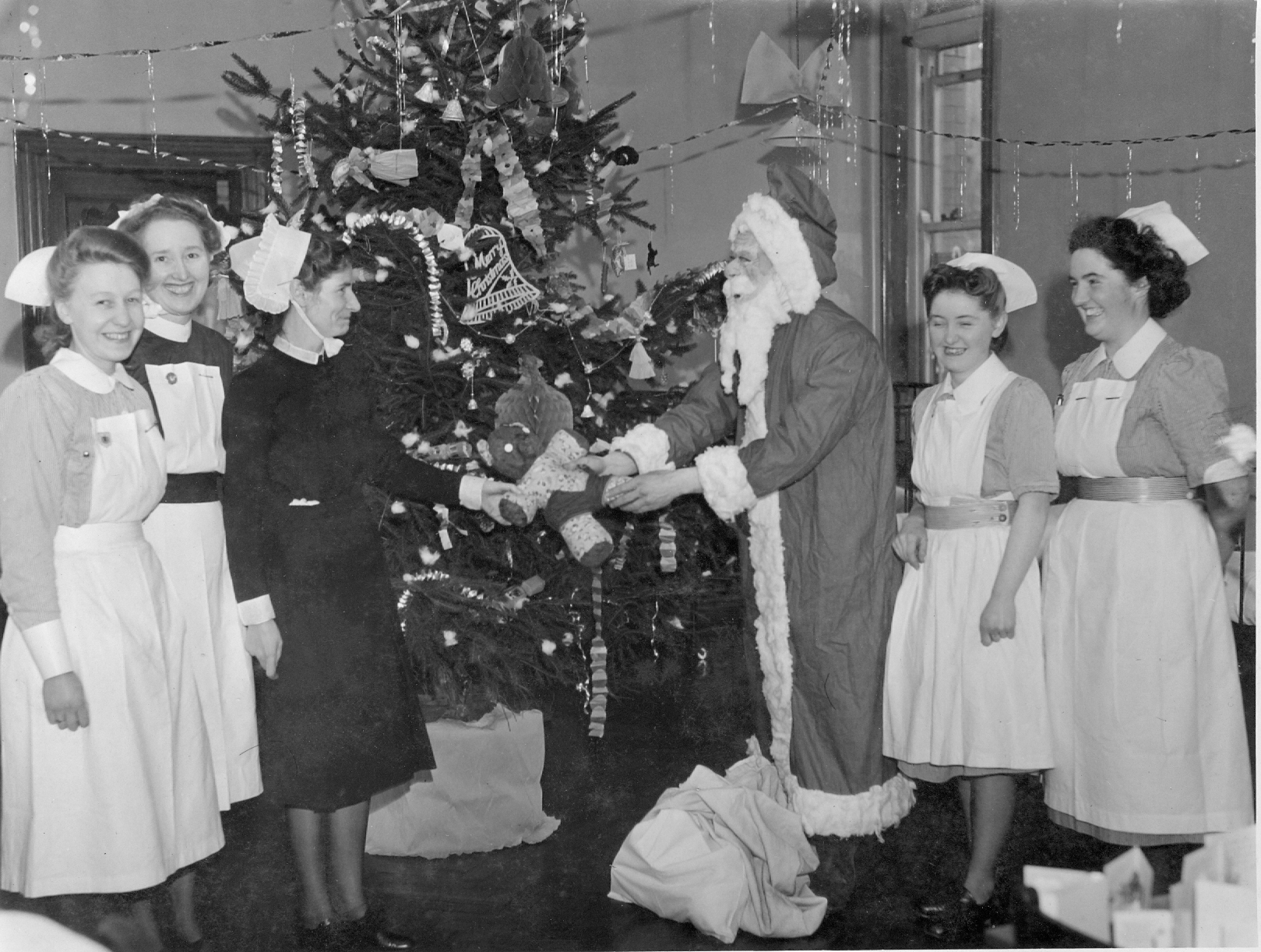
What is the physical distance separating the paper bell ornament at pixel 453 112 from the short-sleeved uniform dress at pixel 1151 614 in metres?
2.00

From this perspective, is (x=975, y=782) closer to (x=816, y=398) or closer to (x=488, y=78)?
(x=816, y=398)

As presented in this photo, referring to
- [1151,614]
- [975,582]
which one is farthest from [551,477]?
[1151,614]

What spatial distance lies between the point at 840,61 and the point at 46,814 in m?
3.84

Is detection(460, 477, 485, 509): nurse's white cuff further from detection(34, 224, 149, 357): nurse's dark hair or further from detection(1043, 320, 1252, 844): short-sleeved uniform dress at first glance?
detection(1043, 320, 1252, 844): short-sleeved uniform dress

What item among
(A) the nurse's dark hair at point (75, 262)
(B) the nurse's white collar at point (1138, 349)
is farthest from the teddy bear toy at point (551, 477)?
(B) the nurse's white collar at point (1138, 349)

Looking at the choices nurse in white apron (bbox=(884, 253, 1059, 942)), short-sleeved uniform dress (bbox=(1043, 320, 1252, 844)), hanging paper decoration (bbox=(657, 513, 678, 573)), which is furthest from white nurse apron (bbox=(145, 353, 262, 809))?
short-sleeved uniform dress (bbox=(1043, 320, 1252, 844))

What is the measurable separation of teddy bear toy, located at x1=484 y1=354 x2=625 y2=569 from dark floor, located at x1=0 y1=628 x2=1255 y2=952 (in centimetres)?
84

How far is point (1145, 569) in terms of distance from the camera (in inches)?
119

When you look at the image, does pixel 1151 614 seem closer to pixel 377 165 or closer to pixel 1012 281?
pixel 1012 281

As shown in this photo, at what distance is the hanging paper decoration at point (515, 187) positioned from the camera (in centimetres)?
371

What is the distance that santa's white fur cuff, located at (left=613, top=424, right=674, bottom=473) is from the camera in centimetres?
345

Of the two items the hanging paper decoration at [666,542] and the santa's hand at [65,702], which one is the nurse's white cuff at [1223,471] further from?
the santa's hand at [65,702]

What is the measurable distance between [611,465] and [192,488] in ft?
3.76

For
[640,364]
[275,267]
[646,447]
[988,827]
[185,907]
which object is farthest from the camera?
[640,364]
